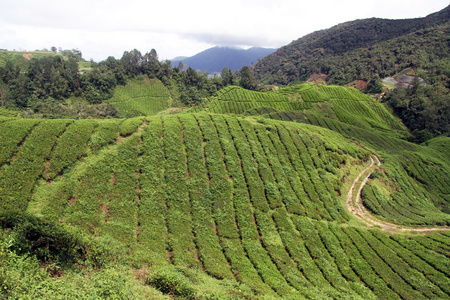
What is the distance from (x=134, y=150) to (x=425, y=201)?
1917 inches

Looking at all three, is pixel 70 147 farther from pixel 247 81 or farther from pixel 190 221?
pixel 247 81

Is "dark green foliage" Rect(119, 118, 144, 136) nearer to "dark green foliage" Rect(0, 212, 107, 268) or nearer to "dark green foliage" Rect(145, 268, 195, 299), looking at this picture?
"dark green foliage" Rect(0, 212, 107, 268)

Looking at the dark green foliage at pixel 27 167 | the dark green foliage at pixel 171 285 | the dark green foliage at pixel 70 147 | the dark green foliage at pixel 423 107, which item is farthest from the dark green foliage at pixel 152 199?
the dark green foliage at pixel 423 107

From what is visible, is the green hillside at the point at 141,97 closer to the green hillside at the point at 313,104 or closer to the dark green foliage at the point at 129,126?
the green hillside at the point at 313,104

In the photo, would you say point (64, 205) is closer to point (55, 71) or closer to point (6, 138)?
point (6, 138)

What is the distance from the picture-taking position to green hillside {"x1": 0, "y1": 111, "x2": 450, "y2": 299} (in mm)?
11609

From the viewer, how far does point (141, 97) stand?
102 m

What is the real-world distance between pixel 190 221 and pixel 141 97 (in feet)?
318

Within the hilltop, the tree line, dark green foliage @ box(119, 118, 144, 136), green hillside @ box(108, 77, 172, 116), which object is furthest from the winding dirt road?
the tree line

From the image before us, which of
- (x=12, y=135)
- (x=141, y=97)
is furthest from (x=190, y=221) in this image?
(x=141, y=97)

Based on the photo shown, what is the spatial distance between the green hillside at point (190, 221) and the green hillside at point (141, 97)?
74821mm

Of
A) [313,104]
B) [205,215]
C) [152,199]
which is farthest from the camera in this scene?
[313,104]

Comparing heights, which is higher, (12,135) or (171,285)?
(12,135)

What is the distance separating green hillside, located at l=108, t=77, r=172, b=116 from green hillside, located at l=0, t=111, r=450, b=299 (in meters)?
74.8
